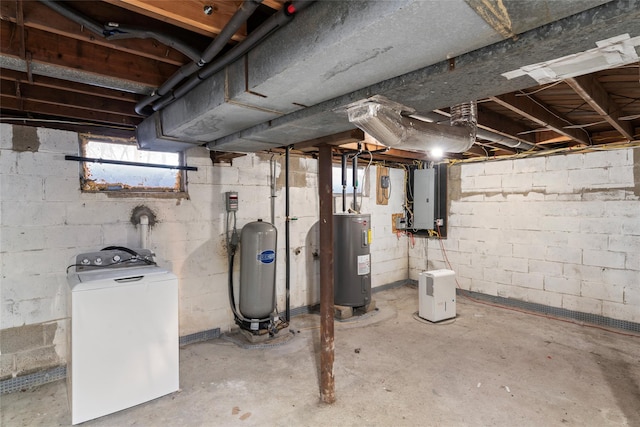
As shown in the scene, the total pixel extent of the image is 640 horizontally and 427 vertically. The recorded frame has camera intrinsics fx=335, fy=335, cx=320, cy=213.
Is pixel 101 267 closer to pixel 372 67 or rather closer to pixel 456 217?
pixel 372 67

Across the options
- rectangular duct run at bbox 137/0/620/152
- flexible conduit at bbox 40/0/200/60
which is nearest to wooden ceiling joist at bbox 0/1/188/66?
flexible conduit at bbox 40/0/200/60

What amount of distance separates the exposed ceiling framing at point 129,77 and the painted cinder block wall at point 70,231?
0.33 metres

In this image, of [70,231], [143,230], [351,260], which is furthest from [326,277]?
[70,231]

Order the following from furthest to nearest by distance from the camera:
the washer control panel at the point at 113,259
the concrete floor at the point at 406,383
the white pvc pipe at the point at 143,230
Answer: the white pvc pipe at the point at 143,230 < the washer control panel at the point at 113,259 < the concrete floor at the point at 406,383

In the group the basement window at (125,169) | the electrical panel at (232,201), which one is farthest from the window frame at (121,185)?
the electrical panel at (232,201)

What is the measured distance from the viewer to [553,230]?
4.13 metres

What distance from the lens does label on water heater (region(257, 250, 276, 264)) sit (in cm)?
337

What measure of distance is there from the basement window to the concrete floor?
158 centimetres

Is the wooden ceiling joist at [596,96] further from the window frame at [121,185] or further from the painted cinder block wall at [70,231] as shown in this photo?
the window frame at [121,185]

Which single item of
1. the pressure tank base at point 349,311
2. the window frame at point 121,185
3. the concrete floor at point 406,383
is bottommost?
the concrete floor at point 406,383

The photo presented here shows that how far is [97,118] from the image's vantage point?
2629mm

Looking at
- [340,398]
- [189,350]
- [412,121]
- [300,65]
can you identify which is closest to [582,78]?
[412,121]

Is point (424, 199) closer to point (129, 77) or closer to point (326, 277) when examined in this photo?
point (326, 277)

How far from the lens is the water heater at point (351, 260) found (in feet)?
13.4
